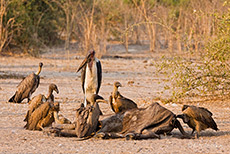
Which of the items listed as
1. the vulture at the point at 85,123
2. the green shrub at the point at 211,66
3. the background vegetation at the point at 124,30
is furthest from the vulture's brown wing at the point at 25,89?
the vulture at the point at 85,123

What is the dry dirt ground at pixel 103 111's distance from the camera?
17.6 feet

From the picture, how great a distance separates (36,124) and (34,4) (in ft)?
59.1

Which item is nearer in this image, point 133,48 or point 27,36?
point 27,36

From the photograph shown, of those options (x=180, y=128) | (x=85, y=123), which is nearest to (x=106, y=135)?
(x=85, y=123)

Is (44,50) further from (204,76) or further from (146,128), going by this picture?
(146,128)

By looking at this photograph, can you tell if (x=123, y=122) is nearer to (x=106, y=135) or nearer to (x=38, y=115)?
(x=106, y=135)

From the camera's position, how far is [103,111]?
8273 mm

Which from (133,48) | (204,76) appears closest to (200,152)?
(204,76)

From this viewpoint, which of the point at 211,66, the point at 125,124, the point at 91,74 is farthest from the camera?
the point at 211,66

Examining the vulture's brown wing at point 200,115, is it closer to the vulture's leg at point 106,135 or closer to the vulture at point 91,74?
the vulture's leg at point 106,135

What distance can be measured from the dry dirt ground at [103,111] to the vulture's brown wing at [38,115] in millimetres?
109

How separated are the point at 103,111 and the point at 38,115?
2187mm

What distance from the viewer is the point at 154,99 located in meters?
9.55

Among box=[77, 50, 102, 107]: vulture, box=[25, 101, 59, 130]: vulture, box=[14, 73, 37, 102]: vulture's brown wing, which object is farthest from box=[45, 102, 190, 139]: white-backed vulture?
box=[14, 73, 37, 102]: vulture's brown wing
